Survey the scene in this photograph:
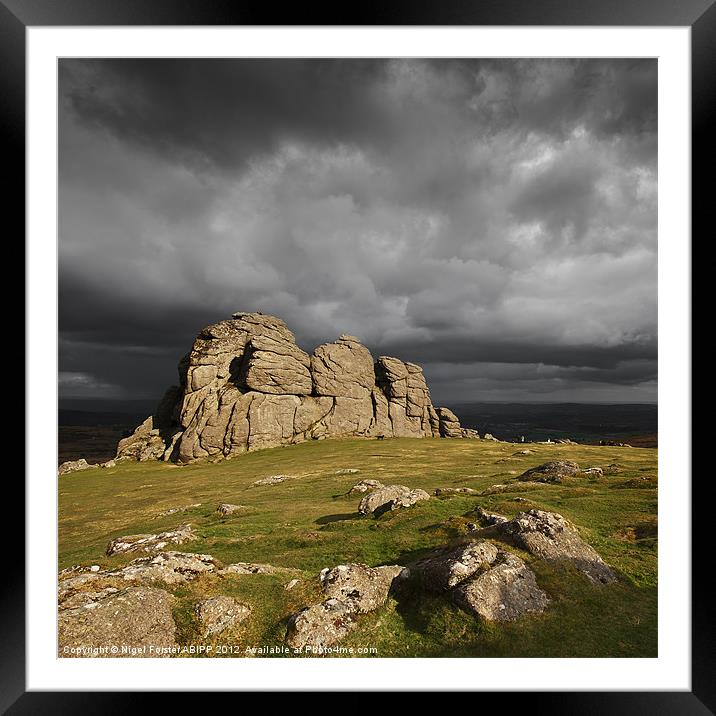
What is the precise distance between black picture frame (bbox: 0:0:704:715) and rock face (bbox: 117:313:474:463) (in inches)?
2486

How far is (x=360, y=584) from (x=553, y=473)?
22.0 m

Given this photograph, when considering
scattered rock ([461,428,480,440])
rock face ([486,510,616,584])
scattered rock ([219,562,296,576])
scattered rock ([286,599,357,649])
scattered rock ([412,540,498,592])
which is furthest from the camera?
scattered rock ([461,428,480,440])

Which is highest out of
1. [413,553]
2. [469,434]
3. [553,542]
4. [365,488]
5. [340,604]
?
[553,542]

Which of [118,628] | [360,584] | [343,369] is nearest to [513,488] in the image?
[360,584]

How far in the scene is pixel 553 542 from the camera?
1077 cm

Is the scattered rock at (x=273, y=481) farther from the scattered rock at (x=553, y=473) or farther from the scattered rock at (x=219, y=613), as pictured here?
the scattered rock at (x=219, y=613)

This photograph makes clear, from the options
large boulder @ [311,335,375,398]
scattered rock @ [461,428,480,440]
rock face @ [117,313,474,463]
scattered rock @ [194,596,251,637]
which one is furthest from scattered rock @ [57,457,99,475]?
scattered rock @ [461,428,480,440]

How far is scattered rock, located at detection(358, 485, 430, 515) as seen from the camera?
1832 cm

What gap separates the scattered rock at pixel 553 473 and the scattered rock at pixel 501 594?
1638 centimetres

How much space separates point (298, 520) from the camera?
1938cm

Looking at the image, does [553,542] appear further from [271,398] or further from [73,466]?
[73,466]

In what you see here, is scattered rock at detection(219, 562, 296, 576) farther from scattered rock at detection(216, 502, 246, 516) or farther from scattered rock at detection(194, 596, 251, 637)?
scattered rock at detection(216, 502, 246, 516)

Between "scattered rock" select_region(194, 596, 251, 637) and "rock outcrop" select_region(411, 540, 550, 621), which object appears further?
"scattered rock" select_region(194, 596, 251, 637)
